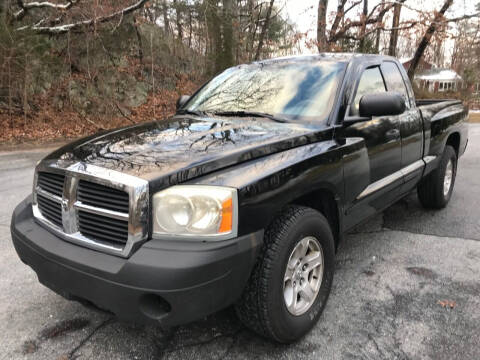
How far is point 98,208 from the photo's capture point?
1.96m

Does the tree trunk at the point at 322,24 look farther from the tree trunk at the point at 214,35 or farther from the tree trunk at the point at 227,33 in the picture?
the tree trunk at the point at 214,35

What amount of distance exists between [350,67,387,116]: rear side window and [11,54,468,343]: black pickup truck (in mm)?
23

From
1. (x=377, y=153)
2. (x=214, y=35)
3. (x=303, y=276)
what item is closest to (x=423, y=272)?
(x=377, y=153)

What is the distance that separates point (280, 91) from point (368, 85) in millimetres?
800

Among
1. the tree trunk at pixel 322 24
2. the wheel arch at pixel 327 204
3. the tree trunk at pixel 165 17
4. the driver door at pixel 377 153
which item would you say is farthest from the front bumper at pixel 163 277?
the tree trunk at pixel 165 17

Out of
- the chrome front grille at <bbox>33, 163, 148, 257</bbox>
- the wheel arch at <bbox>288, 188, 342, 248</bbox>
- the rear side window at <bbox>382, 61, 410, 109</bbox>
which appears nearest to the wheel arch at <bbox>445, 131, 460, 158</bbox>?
the rear side window at <bbox>382, 61, 410, 109</bbox>

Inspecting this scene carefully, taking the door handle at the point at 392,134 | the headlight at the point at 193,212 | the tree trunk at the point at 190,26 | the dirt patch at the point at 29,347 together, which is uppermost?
the tree trunk at the point at 190,26

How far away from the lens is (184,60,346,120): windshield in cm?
290

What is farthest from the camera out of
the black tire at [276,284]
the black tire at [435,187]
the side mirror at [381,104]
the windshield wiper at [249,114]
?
the black tire at [435,187]

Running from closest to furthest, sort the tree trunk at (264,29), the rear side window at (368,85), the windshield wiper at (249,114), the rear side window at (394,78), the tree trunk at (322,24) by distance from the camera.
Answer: the windshield wiper at (249,114)
the rear side window at (368,85)
the rear side window at (394,78)
the tree trunk at (322,24)
the tree trunk at (264,29)

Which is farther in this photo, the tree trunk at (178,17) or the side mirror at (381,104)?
the tree trunk at (178,17)

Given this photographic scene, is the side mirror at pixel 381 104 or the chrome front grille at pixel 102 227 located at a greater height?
the side mirror at pixel 381 104

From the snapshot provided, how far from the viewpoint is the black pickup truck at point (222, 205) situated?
5.98 feet

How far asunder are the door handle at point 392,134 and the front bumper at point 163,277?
5.97 feet
